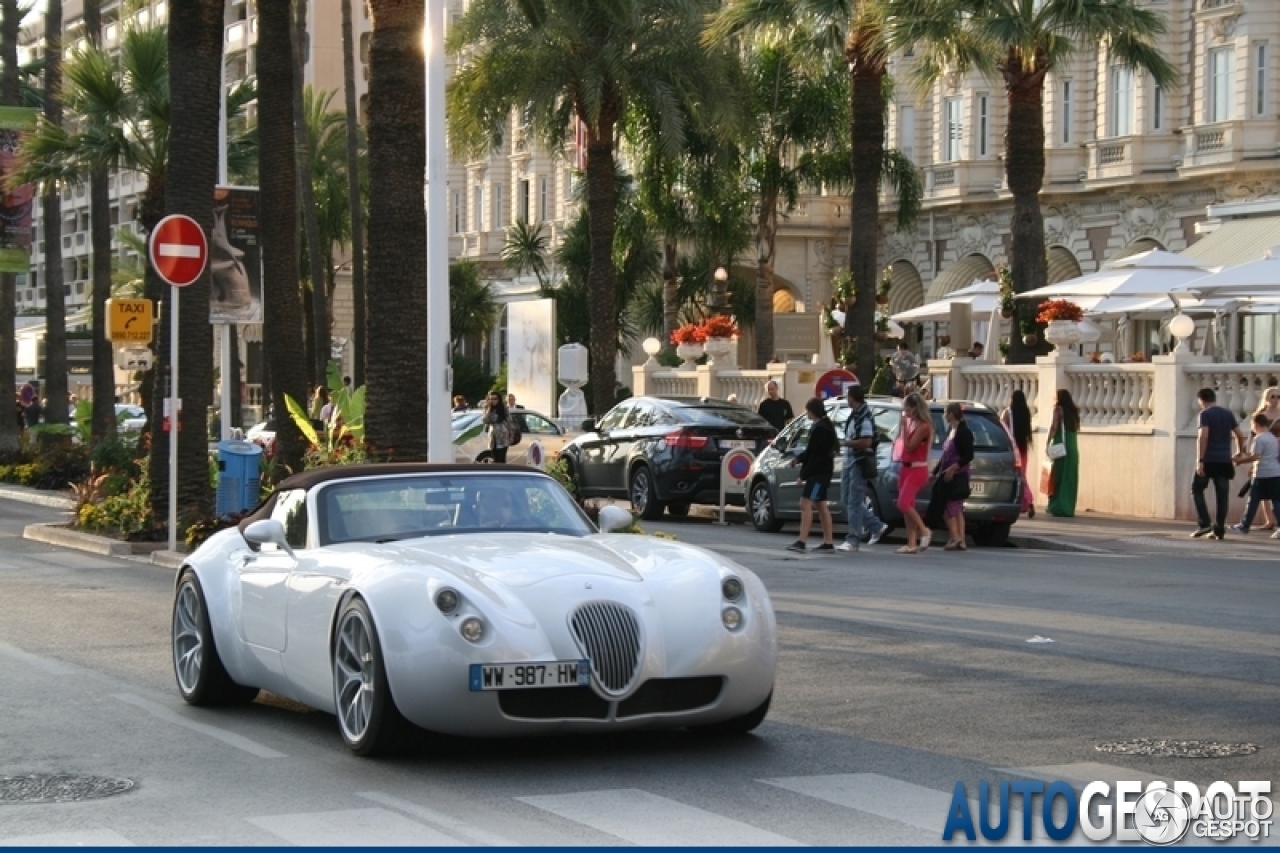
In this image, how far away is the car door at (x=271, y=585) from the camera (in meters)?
10.5

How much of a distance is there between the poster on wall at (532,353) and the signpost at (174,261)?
13.6 m

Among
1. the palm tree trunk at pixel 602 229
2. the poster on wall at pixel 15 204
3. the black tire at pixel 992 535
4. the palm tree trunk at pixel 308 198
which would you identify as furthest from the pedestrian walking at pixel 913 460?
the poster on wall at pixel 15 204

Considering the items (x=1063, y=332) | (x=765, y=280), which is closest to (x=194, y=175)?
(x=1063, y=332)

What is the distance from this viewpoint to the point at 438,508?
422 inches

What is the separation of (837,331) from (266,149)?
15.1m

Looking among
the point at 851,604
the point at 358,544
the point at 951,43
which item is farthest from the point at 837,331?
the point at 358,544

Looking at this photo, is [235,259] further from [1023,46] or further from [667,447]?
[1023,46]

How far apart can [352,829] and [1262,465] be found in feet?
64.3

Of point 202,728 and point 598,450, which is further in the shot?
point 598,450

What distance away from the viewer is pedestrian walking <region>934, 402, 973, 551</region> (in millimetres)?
23375

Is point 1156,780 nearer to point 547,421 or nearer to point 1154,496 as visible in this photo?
point 1154,496

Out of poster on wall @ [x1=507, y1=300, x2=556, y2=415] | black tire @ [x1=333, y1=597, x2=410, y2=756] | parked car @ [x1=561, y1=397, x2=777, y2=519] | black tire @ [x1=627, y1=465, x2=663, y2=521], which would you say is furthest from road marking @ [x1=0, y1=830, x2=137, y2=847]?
poster on wall @ [x1=507, y1=300, x2=556, y2=415]

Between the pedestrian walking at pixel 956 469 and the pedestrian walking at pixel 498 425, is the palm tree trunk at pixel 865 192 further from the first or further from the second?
the pedestrian walking at pixel 956 469

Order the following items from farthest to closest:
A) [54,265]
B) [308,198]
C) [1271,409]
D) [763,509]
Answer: [308,198], [54,265], [763,509], [1271,409]
